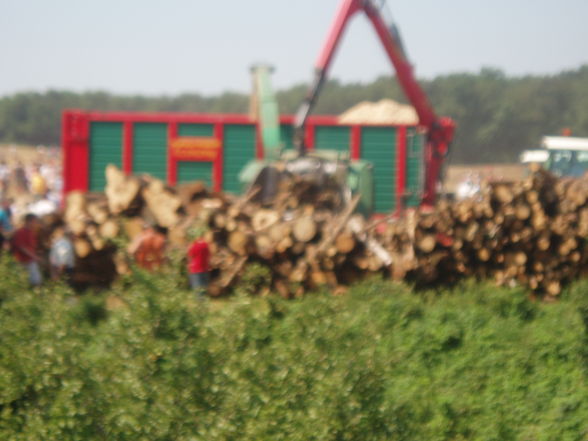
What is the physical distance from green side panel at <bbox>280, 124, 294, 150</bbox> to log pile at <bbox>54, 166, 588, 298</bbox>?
3971 mm

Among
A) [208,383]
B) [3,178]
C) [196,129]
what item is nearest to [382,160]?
[196,129]

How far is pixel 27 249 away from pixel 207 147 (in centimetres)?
607

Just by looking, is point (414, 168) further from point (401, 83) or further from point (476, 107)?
point (476, 107)

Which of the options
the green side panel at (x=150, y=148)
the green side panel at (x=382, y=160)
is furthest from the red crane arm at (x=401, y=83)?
the green side panel at (x=150, y=148)

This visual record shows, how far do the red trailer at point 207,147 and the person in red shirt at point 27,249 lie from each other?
18.1 ft

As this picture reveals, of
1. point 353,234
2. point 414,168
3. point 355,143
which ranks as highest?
point 355,143

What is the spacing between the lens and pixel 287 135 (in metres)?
19.3

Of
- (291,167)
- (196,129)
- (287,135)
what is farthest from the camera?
(287,135)

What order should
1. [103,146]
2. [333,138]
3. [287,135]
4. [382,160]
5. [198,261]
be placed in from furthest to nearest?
[287,135], [103,146], [333,138], [382,160], [198,261]

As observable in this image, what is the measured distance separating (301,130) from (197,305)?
1176 cm

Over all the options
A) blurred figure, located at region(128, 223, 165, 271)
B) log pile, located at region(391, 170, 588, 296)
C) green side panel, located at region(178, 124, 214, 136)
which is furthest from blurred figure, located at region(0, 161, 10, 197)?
log pile, located at region(391, 170, 588, 296)

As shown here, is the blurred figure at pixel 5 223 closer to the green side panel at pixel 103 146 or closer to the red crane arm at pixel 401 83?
the green side panel at pixel 103 146

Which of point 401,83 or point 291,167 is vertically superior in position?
point 401,83

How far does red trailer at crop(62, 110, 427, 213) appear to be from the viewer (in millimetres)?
18797
